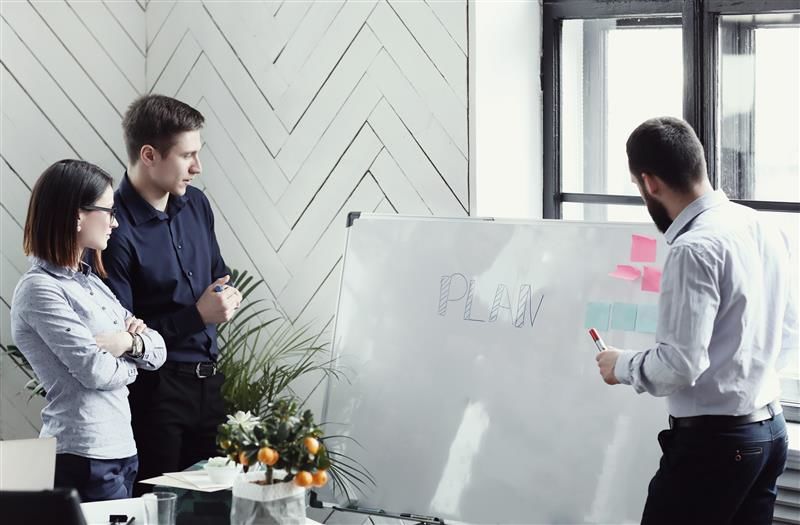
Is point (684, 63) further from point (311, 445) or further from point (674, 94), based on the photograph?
point (311, 445)

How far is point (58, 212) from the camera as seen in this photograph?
262 centimetres

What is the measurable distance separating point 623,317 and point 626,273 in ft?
0.41

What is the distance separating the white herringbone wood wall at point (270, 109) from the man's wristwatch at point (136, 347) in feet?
3.37

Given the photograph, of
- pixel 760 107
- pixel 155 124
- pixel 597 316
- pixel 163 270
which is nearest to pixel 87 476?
pixel 163 270

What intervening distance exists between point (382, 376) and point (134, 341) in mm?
832

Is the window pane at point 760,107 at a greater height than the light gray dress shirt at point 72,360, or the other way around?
the window pane at point 760,107

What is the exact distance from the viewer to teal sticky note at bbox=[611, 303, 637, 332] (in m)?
2.86

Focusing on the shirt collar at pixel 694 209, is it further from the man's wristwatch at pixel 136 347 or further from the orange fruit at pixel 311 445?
the man's wristwatch at pixel 136 347

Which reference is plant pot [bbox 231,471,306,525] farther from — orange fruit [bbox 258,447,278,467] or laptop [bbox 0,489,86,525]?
laptop [bbox 0,489,86,525]

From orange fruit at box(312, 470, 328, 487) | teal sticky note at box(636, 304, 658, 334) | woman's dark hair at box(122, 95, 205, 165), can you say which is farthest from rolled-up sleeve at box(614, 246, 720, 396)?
woman's dark hair at box(122, 95, 205, 165)

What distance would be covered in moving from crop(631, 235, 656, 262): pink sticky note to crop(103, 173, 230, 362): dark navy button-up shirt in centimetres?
129

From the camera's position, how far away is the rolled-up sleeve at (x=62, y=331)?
8.38 feet

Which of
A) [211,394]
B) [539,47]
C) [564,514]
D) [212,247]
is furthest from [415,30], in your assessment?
[564,514]

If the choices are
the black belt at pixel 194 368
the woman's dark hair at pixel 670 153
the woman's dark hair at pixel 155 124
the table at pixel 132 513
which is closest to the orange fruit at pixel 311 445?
the table at pixel 132 513
